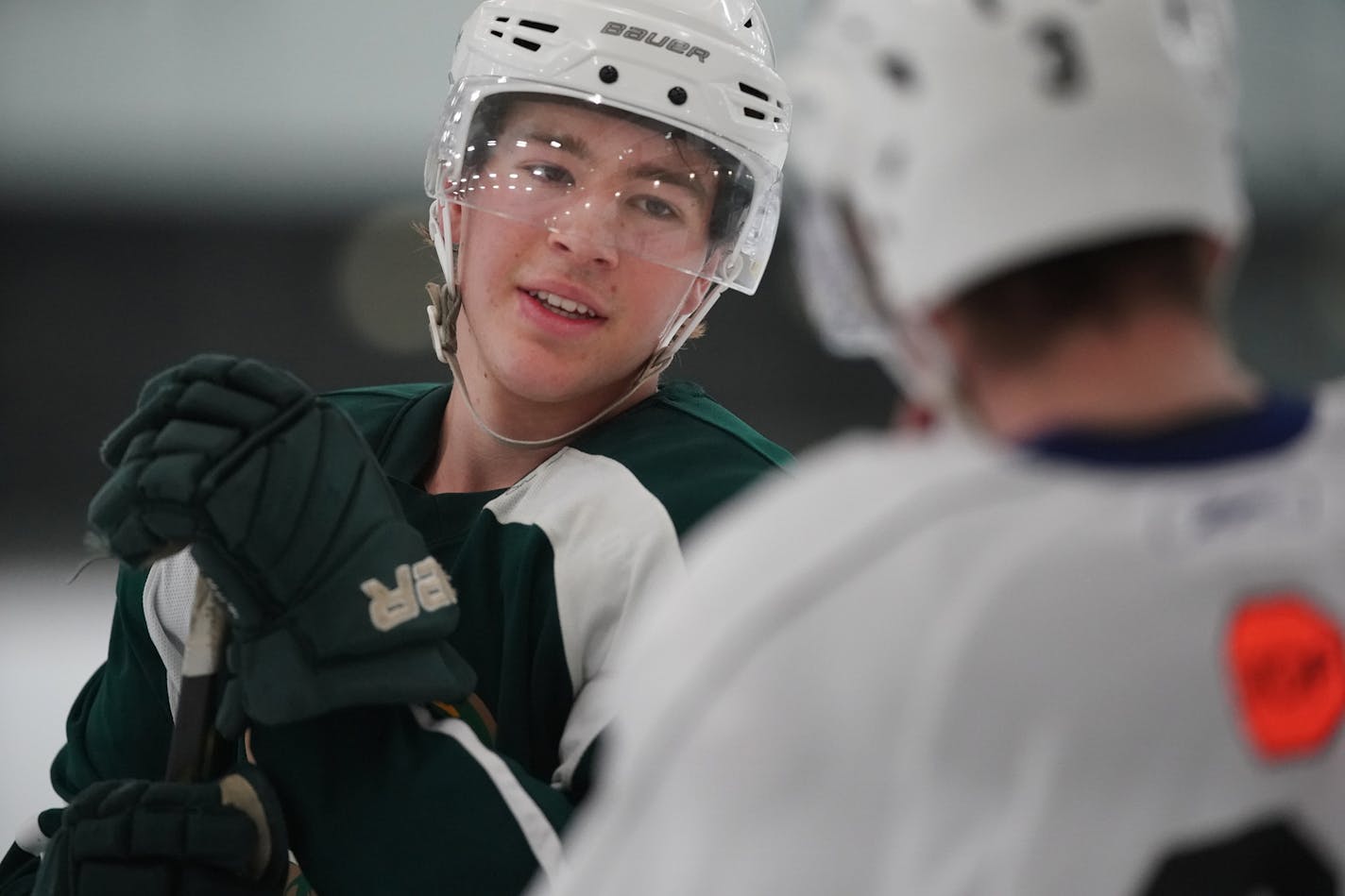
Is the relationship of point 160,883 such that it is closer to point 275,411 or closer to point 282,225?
point 275,411

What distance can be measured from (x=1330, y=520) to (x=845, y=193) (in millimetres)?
301

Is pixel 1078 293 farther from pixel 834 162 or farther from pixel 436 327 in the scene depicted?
pixel 436 327

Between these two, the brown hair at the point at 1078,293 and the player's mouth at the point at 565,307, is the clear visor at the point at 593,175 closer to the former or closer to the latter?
the player's mouth at the point at 565,307

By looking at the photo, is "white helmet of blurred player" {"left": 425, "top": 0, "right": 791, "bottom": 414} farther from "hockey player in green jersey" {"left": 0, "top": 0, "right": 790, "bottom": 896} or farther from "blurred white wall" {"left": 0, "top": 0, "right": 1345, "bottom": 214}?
"blurred white wall" {"left": 0, "top": 0, "right": 1345, "bottom": 214}

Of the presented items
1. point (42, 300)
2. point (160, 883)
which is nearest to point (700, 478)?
point (160, 883)

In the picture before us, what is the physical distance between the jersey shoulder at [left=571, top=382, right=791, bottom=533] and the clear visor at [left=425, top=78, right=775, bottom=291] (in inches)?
6.6

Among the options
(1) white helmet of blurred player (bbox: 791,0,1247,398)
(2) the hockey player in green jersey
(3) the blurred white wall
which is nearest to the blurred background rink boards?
(3) the blurred white wall

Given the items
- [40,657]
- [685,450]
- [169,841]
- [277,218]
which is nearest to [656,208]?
[685,450]

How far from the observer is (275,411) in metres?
1.47

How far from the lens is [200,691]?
152 centimetres

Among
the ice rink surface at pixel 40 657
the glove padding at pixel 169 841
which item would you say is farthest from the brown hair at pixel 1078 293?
the ice rink surface at pixel 40 657

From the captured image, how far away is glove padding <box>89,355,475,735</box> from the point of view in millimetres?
1399

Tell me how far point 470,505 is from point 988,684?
106cm

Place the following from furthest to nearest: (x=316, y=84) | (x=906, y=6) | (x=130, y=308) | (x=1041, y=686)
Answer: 1. (x=316, y=84)
2. (x=130, y=308)
3. (x=906, y=6)
4. (x=1041, y=686)
